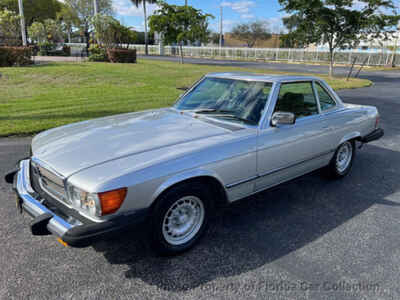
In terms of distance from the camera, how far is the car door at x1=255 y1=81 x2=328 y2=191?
3.44 meters

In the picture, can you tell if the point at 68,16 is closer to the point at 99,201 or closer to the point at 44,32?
the point at 44,32

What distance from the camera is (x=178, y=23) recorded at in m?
28.0

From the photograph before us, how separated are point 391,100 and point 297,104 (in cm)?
1054

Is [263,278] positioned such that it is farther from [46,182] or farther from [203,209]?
[46,182]

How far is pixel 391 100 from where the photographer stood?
12477 millimetres

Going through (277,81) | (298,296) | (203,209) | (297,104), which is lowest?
(298,296)

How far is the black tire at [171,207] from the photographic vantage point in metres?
2.67

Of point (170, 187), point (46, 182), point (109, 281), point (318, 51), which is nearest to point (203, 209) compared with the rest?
point (170, 187)

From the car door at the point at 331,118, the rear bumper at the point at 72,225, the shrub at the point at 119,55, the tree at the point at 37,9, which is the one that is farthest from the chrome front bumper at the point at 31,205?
the tree at the point at 37,9

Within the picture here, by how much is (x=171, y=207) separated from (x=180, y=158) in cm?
43

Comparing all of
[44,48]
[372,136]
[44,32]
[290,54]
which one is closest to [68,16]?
[44,32]

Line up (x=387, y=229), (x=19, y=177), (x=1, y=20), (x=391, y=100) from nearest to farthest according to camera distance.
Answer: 1. (x=19, y=177)
2. (x=387, y=229)
3. (x=391, y=100)
4. (x=1, y=20)

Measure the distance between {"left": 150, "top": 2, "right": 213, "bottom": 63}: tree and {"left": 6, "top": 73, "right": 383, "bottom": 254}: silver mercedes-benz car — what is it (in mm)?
24831

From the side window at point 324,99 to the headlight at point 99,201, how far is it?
9.90 feet
